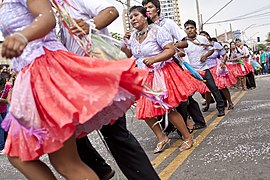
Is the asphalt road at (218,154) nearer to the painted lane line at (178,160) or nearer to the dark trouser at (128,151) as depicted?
the painted lane line at (178,160)

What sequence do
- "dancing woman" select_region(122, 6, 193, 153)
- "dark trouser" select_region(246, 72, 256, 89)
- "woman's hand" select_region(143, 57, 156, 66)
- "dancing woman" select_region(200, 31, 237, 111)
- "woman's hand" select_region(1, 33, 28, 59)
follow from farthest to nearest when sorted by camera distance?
"dark trouser" select_region(246, 72, 256, 89), "dancing woman" select_region(200, 31, 237, 111), "dancing woman" select_region(122, 6, 193, 153), "woman's hand" select_region(143, 57, 156, 66), "woman's hand" select_region(1, 33, 28, 59)

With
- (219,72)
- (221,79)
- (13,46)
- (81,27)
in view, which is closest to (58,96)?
(13,46)

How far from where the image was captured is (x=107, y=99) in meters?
2.05

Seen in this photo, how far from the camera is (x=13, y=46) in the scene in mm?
1959

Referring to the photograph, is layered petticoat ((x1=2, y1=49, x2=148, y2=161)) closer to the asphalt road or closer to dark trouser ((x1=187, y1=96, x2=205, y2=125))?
the asphalt road

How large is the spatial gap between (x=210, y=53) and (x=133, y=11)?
331cm

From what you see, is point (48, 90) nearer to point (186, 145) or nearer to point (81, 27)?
point (81, 27)

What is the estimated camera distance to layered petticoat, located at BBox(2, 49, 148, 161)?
2039 millimetres

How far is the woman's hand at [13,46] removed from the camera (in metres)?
1.96

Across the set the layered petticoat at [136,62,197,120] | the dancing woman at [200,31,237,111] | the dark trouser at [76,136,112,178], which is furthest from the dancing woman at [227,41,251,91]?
the dark trouser at [76,136,112,178]

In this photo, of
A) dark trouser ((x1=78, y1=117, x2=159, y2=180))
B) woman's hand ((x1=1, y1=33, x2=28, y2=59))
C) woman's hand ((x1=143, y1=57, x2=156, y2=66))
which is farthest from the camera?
woman's hand ((x1=143, y1=57, x2=156, y2=66))

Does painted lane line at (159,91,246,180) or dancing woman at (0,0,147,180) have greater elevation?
dancing woman at (0,0,147,180)

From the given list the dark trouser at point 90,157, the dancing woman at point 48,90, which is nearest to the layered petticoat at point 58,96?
the dancing woman at point 48,90

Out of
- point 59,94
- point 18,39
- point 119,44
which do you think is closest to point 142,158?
point 119,44
